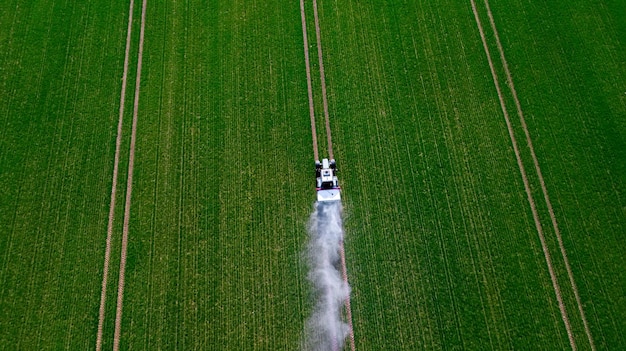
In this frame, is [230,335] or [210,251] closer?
[230,335]

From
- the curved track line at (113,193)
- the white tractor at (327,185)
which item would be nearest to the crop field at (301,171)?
the curved track line at (113,193)

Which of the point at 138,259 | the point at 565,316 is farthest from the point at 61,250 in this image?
the point at 565,316

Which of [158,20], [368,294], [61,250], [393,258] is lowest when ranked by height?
[368,294]

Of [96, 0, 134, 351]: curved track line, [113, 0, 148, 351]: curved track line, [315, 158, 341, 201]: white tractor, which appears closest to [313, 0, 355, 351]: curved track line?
[315, 158, 341, 201]: white tractor

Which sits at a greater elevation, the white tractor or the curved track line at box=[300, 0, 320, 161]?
the curved track line at box=[300, 0, 320, 161]

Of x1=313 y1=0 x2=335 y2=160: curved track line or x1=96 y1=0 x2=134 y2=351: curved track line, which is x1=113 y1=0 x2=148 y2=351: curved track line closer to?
x1=96 y1=0 x2=134 y2=351: curved track line

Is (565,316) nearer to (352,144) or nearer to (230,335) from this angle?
(352,144)

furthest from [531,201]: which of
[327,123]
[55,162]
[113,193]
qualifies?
[55,162]

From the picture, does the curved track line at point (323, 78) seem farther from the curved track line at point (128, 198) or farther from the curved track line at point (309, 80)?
the curved track line at point (128, 198)
